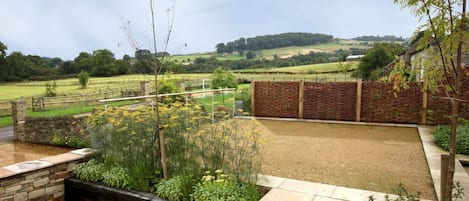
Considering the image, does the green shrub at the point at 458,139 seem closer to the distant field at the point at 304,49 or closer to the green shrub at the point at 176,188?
the green shrub at the point at 176,188

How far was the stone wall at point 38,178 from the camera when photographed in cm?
381

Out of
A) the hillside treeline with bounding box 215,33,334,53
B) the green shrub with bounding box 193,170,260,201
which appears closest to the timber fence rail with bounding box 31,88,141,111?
the hillside treeline with bounding box 215,33,334,53

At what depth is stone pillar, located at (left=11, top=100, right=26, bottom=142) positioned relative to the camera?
9.03m

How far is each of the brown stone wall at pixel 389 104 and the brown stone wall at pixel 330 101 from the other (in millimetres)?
332

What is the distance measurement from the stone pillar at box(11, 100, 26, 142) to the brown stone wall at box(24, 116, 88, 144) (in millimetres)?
100

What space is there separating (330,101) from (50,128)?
8110 millimetres

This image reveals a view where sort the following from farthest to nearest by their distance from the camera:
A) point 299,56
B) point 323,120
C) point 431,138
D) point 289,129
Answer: point 299,56 → point 323,120 → point 289,129 → point 431,138

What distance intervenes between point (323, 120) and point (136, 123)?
6.51 meters

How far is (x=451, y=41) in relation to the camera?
2346 millimetres

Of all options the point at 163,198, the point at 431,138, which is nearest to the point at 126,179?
the point at 163,198

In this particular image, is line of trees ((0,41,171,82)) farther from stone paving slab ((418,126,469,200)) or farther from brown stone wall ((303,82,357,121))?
stone paving slab ((418,126,469,200))

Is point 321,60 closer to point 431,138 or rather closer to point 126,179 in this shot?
point 431,138

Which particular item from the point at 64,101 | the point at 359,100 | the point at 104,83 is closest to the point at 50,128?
the point at 64,101

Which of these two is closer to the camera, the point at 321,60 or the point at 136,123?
the point at 136,123
